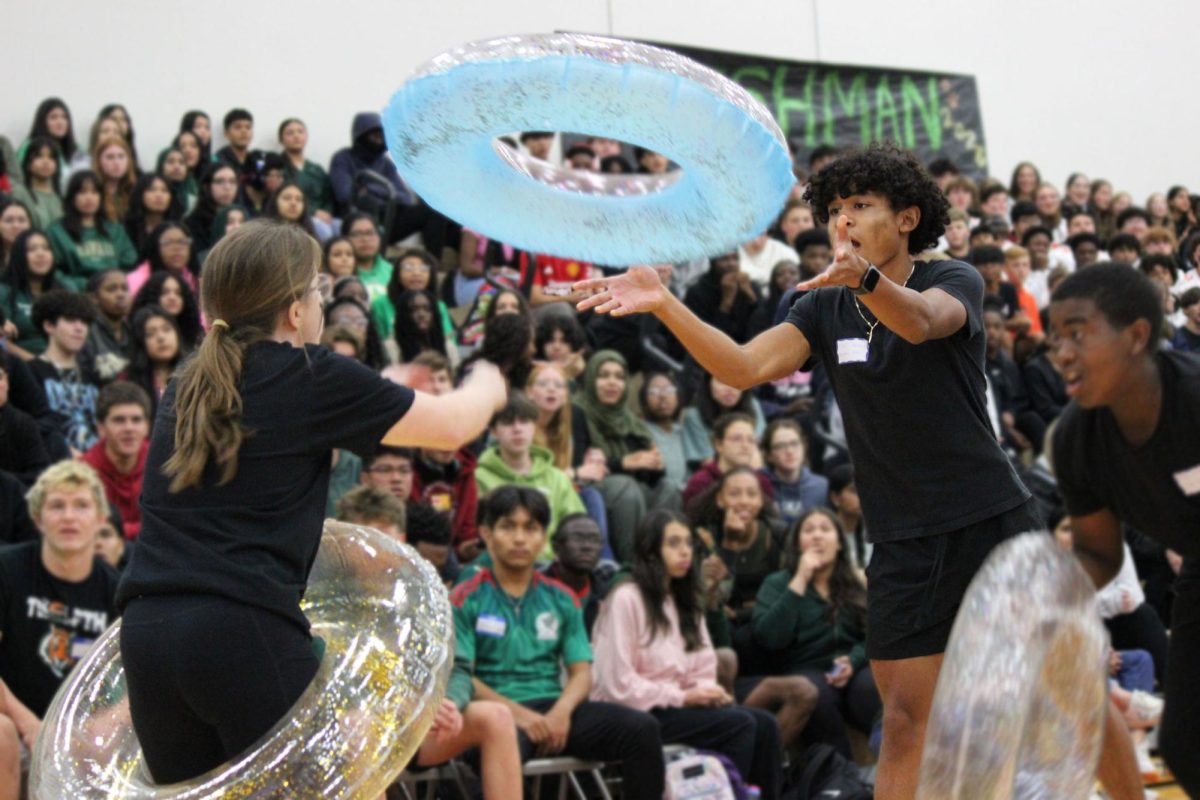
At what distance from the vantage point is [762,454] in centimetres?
826

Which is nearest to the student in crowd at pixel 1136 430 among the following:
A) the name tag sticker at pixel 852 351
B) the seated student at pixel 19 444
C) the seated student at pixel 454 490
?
the name tag sticker at pixel 852 351

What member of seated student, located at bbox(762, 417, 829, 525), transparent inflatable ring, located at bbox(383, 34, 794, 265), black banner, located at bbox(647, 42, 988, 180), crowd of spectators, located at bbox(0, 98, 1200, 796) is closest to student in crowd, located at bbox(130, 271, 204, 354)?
crowd of spectators, located at bbox(0, 98, 1200, 796)

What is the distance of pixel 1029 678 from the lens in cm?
292

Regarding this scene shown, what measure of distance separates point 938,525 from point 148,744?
1.81m

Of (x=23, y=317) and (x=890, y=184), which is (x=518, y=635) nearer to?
(x=890, y=184)

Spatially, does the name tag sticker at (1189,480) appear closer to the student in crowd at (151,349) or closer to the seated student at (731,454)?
the seated student at (731,454)

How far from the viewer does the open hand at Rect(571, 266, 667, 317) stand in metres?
3.61

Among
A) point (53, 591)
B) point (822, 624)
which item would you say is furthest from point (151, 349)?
point (822, 624)

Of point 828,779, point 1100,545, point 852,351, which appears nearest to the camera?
point 1100,545

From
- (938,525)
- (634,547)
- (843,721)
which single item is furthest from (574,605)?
(938,525)

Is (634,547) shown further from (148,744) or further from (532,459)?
(148,744)

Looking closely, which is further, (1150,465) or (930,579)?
(930,579)

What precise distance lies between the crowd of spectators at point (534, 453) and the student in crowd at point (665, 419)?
1cm

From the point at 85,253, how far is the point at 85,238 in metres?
0.11
